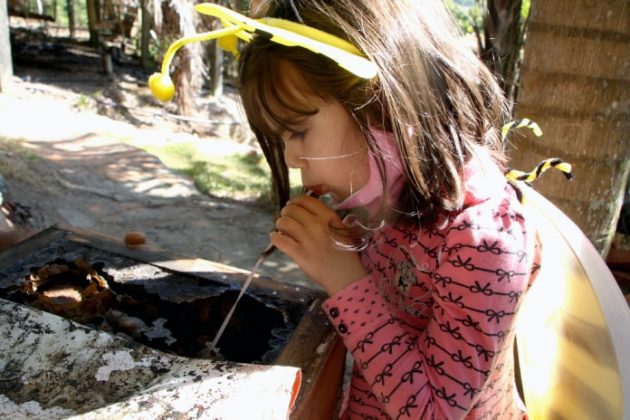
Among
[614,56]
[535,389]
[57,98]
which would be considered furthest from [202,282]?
[57,98]

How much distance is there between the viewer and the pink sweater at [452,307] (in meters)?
0.90

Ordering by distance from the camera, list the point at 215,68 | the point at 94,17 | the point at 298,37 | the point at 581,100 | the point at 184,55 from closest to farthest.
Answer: the point at 298,37, the point at 581,100, the point at 184,55, the point at 215,68, the point at 94,17

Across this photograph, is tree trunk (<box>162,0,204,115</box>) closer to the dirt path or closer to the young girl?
the dirt path

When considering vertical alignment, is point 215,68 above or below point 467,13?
below

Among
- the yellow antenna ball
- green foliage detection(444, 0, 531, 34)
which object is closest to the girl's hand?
the yellow antenna ball

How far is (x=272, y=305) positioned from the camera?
1322 millimetres

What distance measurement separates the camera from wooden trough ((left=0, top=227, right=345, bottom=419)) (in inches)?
34.3

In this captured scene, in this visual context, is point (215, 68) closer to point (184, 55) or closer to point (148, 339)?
point (184, 55)

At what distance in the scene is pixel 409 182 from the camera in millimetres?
994

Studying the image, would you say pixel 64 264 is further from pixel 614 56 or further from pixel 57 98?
pixel 57 98

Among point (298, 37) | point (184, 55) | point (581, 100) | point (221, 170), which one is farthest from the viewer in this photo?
point (184, 55)

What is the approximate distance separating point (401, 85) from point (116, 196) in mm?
3600

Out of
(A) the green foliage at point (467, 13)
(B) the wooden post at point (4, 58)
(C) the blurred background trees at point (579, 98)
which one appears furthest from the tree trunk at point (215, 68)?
(C) the blurred background trees at point (579, 98)

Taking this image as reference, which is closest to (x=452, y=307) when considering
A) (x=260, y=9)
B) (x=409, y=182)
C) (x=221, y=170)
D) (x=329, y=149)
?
(x=409, y=182)
